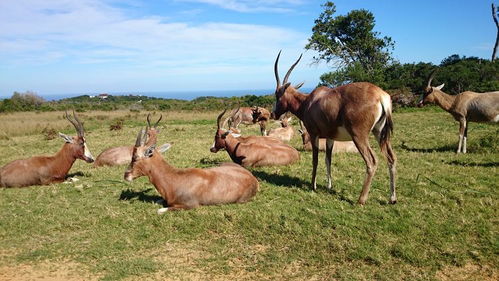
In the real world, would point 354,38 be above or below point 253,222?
→ above

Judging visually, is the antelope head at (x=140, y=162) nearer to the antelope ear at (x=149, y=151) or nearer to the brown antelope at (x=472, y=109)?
the antelope ear at (x=149, y=151)

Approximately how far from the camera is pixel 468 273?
5.37 meters

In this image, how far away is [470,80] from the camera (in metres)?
31.9

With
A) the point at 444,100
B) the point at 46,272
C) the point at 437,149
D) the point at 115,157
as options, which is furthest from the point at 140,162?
the point at 444,100

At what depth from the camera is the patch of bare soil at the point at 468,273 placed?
5.27 meters

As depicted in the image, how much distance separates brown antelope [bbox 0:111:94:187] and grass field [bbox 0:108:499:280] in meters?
0.38

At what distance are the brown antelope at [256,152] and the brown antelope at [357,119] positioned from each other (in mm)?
2574

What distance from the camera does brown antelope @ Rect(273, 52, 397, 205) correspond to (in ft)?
24.9

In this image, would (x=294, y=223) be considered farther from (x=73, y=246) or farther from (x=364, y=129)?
(x=73, y=246)

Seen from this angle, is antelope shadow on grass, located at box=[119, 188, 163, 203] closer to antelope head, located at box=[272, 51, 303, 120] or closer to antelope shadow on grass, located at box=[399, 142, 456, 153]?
antelope head, located at box=[272, 51, 303, 120]

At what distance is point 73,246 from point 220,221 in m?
2.51

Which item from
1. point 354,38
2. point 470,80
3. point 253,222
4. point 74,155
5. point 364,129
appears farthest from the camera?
point 354,38

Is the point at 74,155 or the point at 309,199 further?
Answer: the point at 74,155

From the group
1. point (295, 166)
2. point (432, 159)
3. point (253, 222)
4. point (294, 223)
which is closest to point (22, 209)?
point (253, 222)
